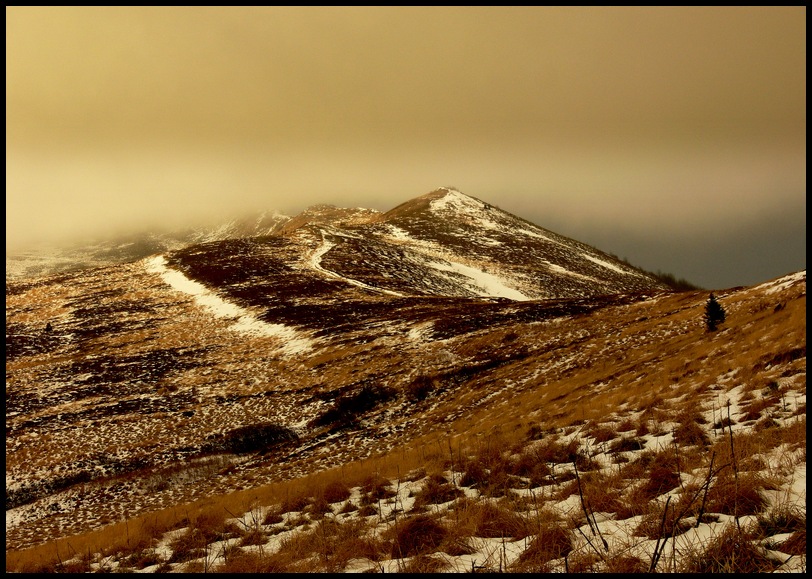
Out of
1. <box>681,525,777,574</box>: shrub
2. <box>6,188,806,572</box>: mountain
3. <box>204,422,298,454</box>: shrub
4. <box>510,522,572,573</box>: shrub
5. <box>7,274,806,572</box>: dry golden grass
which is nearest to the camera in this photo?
<box>681,525,777,574</box>: shrub

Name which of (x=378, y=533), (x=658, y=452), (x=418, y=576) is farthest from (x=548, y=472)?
(x=418, y=576)

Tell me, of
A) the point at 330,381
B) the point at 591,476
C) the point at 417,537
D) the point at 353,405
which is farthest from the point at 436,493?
the point at 330,381

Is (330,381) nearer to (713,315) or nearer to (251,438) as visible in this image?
(251,438)

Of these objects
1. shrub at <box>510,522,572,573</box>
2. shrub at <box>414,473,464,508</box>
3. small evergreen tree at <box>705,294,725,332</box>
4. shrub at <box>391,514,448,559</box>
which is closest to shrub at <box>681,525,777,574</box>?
shrub at <box>510,522,572,573</box>

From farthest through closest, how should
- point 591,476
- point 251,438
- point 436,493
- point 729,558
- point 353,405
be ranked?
point 353,405 → point 251,438 → point 436,493 → point 591,476 → point 729,558

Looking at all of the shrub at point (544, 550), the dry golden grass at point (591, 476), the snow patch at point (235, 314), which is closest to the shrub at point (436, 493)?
the dry golden grass at point (591, 476)

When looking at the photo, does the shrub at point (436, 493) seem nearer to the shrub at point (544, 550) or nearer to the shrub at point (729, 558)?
the shrub at point (544, 550)

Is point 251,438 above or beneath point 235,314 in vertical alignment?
beneath

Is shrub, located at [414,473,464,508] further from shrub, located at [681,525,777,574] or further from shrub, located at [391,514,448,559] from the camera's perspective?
shrub, located at [681,525,777,574]
